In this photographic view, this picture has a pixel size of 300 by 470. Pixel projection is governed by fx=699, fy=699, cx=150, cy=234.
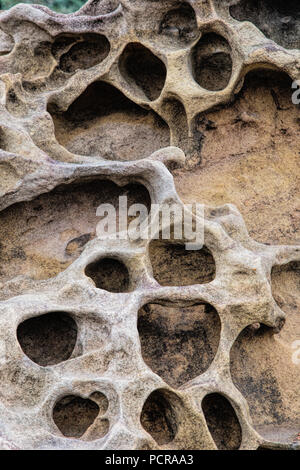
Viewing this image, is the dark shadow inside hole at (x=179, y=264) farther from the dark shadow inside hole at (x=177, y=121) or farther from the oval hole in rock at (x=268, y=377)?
the dark shadow inside hole at (x=177, y=121)

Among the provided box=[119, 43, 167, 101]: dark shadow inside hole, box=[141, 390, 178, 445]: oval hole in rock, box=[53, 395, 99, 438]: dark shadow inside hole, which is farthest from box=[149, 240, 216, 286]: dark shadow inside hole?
box=[119, 43, 167, 101]: dark shadow inside hole

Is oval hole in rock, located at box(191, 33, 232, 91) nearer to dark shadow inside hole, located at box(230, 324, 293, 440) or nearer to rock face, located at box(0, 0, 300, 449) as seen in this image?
rock face, located at box(0, 0, 300, 449)

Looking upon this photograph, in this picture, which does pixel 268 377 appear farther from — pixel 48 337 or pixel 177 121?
pixel 177 121

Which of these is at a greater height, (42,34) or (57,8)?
(42,34)

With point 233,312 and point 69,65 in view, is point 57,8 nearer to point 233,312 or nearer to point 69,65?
point 69,65

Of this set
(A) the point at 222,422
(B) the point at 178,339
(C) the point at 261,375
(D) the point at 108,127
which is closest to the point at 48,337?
(B) the point at 178,339

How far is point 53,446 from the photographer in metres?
2.56

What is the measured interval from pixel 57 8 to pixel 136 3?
2.02m

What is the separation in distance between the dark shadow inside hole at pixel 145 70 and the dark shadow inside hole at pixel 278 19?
1.96 feet

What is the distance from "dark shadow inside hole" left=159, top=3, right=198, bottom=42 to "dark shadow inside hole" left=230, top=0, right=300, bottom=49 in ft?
1.12

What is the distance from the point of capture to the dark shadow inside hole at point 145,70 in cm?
390

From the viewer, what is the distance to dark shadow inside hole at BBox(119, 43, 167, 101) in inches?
153
